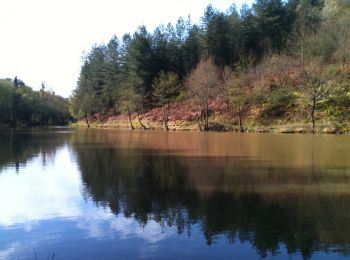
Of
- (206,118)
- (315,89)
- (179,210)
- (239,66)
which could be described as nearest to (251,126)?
(206,118)

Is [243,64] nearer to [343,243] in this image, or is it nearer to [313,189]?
[313,189]

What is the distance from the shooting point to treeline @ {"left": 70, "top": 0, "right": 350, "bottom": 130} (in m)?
76.3

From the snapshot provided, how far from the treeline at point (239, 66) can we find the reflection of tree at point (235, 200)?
43.8m

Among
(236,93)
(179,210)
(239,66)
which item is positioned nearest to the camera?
(179,210)

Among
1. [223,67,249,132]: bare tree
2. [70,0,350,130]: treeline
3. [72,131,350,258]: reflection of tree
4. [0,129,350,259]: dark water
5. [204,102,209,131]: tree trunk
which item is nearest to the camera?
[0,129,350,259]: dark water

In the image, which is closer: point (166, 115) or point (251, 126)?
point (251, 126)

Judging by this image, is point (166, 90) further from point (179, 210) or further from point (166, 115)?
point (179, 210)

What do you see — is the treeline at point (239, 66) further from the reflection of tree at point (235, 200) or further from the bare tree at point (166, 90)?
the reflection of tree at point (235, 200)

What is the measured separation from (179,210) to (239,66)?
268 feet

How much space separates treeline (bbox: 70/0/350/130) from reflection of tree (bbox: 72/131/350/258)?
144 feet

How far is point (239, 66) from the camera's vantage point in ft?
313

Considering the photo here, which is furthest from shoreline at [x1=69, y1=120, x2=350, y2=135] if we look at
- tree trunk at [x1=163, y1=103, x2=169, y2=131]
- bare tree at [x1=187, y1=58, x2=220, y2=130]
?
bare tree at [x1=187, y1=58, x2=220, y2=130]

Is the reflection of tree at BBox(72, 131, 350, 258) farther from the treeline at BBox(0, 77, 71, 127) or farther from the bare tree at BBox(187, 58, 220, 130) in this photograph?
the treeline at BBox(0, 77, 71, 127)

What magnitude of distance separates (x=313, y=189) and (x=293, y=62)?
72.8m
